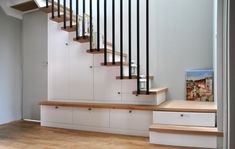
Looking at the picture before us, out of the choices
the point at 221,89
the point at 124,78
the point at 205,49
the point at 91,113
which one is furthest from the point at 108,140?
the point at 205,49

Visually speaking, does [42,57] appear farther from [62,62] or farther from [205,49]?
[205,49]

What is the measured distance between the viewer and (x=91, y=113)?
309 cm

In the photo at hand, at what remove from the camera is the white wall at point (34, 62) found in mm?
3971

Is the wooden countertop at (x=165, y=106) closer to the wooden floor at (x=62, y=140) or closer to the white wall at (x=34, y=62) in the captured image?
the wooden floor at (x=62, y=140)

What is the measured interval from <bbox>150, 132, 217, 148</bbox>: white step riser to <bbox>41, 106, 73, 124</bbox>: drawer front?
4.48ft

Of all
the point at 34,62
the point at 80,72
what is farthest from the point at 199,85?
the point at 34,62

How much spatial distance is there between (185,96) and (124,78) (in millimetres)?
1071

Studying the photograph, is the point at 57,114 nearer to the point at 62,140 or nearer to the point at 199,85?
the point at 62,140

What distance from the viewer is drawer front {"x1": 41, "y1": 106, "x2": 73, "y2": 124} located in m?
3.24

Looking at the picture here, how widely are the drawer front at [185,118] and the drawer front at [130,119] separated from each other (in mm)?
187

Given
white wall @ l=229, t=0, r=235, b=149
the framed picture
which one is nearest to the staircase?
the framed picture

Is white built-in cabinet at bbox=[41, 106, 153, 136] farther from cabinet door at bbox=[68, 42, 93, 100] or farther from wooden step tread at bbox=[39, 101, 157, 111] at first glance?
cabinet door at bbox=[68, 42, 93, 100]

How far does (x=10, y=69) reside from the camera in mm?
3824

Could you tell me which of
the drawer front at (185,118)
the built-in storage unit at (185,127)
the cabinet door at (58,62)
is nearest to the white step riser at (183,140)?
the built-in storage unit at (185,127)
